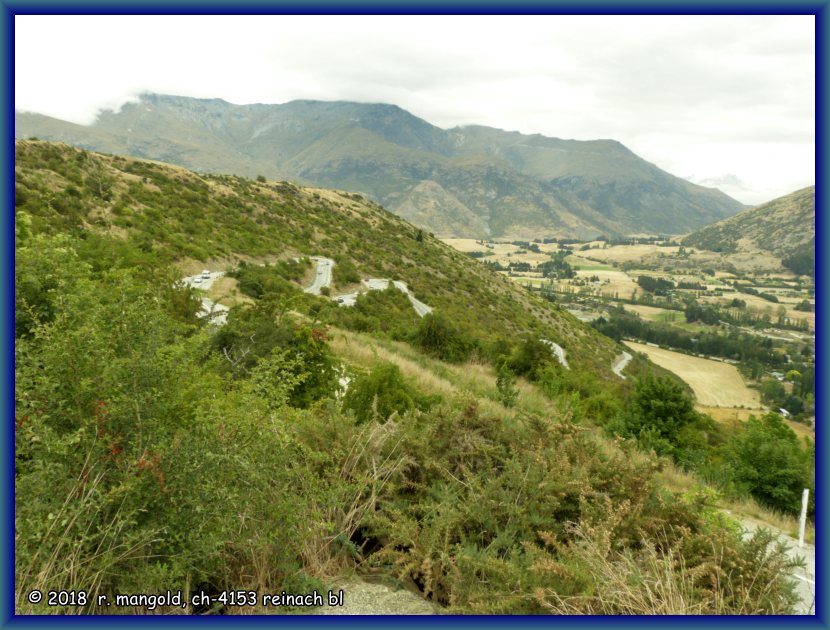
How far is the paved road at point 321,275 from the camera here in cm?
3722

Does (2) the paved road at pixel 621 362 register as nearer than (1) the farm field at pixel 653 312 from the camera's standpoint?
Yes

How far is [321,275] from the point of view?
1651 inches

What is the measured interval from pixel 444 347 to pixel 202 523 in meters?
19.9

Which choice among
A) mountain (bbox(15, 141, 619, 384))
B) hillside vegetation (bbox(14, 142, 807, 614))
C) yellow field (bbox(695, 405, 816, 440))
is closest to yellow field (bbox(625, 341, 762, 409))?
yellow field (bbox(695, 405, 816, 440))

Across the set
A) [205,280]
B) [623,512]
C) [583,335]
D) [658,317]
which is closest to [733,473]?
[623,512]

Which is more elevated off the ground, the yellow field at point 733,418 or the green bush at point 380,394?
the green bush at point 380,394

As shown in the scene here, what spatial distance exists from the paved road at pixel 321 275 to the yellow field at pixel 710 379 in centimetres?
6111

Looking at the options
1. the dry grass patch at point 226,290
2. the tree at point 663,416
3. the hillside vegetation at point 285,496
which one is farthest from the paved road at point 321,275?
the hillside vegetation at point 285,496

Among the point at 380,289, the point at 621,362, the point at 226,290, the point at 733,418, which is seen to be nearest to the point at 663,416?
the point at 226,290

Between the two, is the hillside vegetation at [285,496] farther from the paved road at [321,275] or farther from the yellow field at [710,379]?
the yellow field at [710,379]

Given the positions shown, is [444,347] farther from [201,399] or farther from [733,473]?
[201,399]

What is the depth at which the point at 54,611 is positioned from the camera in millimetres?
3229

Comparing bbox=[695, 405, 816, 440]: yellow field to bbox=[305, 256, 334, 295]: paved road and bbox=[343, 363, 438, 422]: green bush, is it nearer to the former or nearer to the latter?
bbox=[305, 256, 334, 295]: paved road

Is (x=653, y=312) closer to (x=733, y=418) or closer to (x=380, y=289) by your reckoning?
(x=733, y=418)
